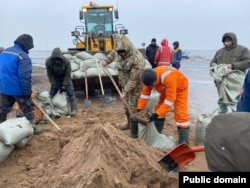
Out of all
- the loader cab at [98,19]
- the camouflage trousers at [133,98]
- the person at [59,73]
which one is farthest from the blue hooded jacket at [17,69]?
the loader cab at [98,19]

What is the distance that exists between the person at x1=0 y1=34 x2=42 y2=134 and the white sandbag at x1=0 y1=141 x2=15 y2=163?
3.86ft

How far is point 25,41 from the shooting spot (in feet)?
17.7

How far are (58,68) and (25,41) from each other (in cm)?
193

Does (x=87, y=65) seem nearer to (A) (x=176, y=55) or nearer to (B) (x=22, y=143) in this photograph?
(A) (x=176, y=55)

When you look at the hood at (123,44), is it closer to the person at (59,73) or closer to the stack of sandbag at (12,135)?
the stack of sandbag at (12,135)

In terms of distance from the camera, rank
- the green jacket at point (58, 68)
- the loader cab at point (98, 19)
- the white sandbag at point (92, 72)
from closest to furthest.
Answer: the green jacket at point (58, 68)
the white sandbag at point (92, 72)
the loader cab at point (98, 19)

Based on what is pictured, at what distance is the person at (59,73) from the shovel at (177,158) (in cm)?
405

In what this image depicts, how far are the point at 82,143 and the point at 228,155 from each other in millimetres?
2133

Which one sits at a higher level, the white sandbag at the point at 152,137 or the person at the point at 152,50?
the person at the point at 152,50

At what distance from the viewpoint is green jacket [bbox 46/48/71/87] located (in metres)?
7.23

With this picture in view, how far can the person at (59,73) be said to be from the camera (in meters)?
7.24

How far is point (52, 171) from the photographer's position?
3635 millimetres

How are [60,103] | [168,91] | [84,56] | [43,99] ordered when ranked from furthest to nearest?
[84,56], [60,103], [43,99], [168,91]

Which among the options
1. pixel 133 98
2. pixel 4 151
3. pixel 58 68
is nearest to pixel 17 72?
pixel 4 151
